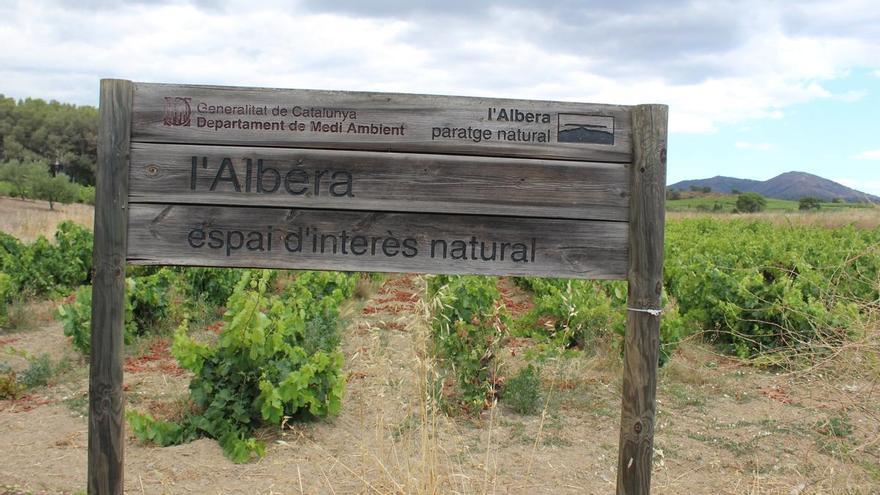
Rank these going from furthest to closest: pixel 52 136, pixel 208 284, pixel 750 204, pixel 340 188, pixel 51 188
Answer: pixel 52 136, pixel 750 204, pixel 51 188, pixel 208 284, pixel 340 188

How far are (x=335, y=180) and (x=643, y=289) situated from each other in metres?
1.50

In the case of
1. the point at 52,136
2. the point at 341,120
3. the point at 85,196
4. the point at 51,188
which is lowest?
the point at 341,120

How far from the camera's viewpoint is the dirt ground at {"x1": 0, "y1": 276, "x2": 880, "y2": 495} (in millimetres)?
→ 4375

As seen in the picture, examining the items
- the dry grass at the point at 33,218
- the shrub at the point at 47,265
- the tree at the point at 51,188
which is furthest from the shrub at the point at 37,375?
the tree at the point at 51,188

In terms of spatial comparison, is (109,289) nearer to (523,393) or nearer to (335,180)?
(335,180)

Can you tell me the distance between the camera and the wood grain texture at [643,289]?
3.50 metres

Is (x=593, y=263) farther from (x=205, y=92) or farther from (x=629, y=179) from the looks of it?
(x=205, y=92)

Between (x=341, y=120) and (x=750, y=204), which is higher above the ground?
(x=750, y=204)

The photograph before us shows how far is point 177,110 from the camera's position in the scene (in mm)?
3471

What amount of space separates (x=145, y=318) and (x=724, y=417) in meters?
6.12

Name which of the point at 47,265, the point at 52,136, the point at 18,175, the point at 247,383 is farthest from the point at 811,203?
the point at 52,136

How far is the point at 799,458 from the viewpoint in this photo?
5457 mm

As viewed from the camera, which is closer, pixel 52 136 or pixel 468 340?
pixel 468 340

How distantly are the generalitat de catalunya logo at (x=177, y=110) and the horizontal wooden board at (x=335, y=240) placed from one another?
39 cm
